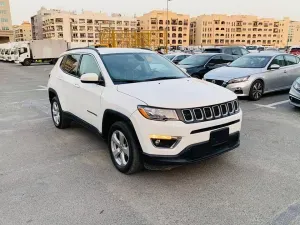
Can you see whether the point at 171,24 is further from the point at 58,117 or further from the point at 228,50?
the point at 58,117

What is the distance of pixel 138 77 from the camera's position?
4.17m

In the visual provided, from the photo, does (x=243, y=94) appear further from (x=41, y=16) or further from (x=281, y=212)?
(x=41, y=16)

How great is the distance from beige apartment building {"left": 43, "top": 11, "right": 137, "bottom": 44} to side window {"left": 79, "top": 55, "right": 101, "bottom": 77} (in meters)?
117

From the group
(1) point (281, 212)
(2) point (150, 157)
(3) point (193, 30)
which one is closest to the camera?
(1) point (281, 212)

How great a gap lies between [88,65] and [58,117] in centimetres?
178

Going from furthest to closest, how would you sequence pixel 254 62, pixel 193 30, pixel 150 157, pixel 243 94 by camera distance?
pixel 193 30 < pixel 254 62 < pixel 243 94 < pixel 150 157

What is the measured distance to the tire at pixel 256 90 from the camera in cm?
851

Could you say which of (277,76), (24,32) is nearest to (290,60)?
(277,76)

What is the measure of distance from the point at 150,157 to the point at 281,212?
1528 millimetres

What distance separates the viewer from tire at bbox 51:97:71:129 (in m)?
5.61

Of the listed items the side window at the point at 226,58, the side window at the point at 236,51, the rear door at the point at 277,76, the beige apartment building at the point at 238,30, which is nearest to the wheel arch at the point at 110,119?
the rear door at the point at 277,76

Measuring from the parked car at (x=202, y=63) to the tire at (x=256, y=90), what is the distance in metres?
2.98

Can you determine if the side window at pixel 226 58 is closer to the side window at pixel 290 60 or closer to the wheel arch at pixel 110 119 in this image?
the side window at pixel 290 60

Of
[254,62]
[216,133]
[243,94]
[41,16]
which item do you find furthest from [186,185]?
[41,16]
